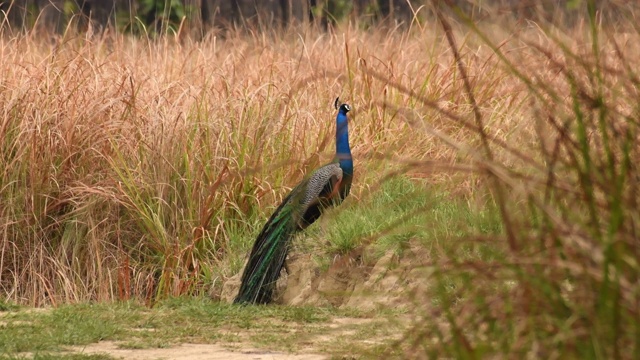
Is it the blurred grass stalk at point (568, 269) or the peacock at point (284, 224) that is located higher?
the blurred grass stalk at point (568, 269)

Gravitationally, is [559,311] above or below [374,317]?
above

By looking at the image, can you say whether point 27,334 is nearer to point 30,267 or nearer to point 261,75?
point 30,267

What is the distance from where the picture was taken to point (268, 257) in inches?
268

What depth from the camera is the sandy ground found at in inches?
193

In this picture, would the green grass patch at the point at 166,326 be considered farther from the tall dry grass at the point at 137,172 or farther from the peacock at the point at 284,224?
the tall dry grass at the point at 137,172

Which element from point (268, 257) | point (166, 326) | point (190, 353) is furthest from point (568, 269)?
point (268, 257)

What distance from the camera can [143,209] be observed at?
7.47m

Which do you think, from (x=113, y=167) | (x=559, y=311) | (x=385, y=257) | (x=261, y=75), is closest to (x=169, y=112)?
(x=113, y=167)

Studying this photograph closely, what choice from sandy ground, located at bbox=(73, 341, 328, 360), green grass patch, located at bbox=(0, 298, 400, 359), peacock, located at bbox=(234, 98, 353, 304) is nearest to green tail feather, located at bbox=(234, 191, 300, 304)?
peacock, located at bbox=(234, 98, 353, 304)

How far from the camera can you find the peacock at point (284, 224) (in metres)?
6.71

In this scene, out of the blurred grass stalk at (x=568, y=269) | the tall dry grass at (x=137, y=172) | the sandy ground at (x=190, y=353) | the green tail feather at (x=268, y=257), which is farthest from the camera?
the tall dry grass at (x=137, y=172)

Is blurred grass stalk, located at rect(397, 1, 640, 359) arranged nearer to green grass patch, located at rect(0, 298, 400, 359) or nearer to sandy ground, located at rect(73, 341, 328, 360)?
green grass patch, located at rect(0, 298, 400, 359)

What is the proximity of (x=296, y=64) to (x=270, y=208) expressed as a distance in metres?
2.11

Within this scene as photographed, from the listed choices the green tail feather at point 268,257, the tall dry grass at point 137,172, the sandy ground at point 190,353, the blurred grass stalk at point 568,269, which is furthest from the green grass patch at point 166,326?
the blurred grass stalk at point 568,269
